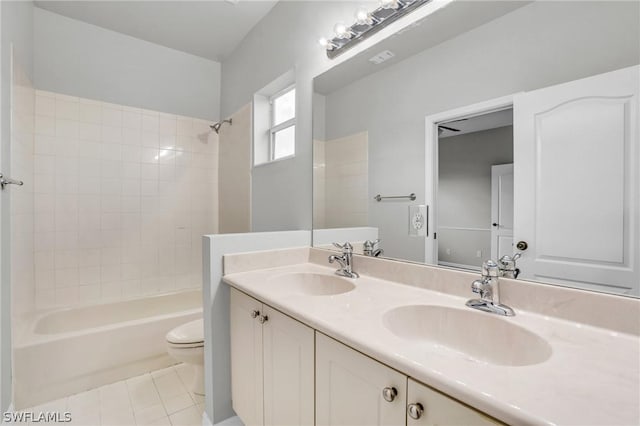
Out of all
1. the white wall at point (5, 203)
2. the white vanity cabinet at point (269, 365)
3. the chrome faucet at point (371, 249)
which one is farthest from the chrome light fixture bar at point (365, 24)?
the white wall at point (5, 203)

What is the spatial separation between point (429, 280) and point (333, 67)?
1.25m

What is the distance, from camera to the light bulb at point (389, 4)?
51.4 inches

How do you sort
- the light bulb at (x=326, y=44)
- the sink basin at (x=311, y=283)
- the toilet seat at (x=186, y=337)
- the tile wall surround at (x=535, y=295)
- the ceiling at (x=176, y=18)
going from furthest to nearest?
the ceiling at (x=176, y=18)
the toilet seat at (x=186, y=337)
the light bulb at (x=326, y=44)
the sink basin at (x=311, y=283)
the tile wall surround at (x=535, y=295)

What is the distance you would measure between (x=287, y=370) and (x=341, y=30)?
1.59 m

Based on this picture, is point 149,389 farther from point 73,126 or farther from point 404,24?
point 404,24

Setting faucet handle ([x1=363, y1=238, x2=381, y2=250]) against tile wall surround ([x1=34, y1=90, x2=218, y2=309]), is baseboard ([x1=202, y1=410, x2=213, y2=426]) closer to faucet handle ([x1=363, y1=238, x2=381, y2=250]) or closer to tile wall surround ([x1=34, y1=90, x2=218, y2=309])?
faucet handle ([x1=363, y1=238, x2=381, y2=250])

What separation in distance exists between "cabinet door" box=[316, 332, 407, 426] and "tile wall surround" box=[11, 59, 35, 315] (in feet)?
6.15

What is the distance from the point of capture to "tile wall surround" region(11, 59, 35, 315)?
5.46 feet

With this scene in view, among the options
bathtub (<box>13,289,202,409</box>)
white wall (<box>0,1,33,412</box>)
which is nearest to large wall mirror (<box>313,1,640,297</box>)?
bathtub (<box>13,289,202,409</box>)

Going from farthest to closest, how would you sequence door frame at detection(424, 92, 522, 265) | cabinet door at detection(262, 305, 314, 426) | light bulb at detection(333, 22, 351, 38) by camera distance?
light bulb at detection(333, 22, 351, 38) < door frame at detection(424, 92, 522, 265) < cabinet door at detection(262, 305, 314, 426)

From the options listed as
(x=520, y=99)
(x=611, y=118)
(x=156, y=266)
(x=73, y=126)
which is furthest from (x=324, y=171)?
(x=73, y=126)

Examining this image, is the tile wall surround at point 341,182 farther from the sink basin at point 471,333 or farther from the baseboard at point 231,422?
the baseboard at point 231,422

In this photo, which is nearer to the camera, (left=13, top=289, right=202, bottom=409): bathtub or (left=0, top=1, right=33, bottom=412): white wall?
(left=0, top=1, right=33, bottom=412): white wall

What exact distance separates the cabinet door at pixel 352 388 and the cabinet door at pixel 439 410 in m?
0.03
